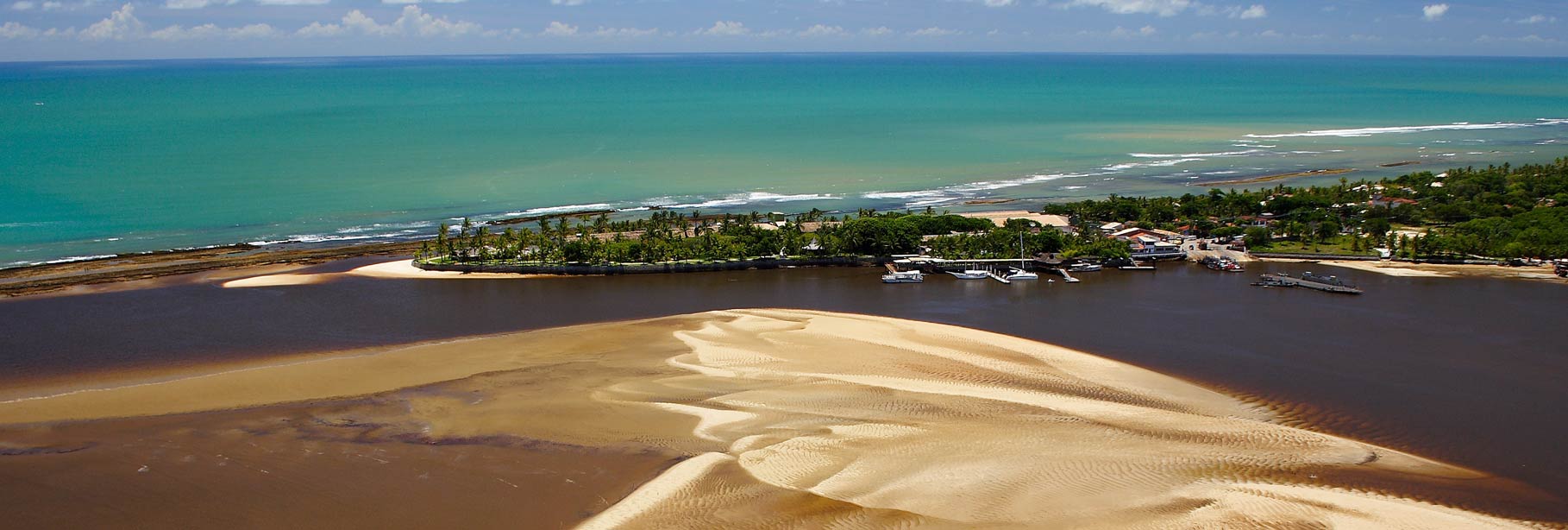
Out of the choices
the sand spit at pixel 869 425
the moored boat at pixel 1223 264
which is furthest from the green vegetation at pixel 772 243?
the sand spit at pixel 869 425

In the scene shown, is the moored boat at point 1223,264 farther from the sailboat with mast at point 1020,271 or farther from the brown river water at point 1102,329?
the sailboat with mast at point 1020,271

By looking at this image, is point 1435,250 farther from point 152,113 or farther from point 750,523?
point 152,113

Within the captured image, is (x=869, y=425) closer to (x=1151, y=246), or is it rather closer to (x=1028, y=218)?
(x=1151, y=246)

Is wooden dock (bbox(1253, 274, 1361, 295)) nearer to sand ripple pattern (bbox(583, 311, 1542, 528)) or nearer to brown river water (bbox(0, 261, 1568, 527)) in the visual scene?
brown river water (bbox(0, 261, 1568, 527))

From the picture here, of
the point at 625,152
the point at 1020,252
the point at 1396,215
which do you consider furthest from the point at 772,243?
the point at 625,152

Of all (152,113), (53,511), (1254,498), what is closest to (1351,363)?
(1254,498)
